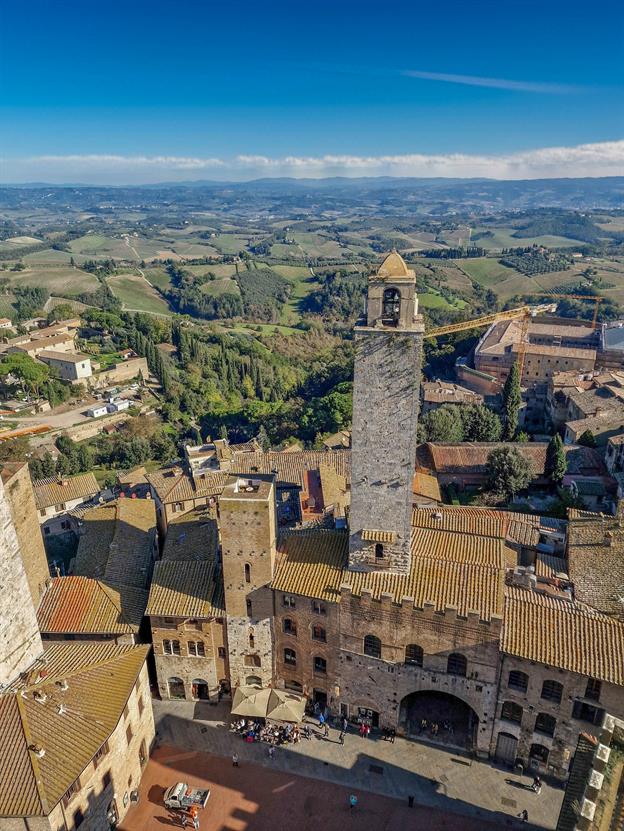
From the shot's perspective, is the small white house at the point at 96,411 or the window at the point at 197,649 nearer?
the window at the point at 197,649

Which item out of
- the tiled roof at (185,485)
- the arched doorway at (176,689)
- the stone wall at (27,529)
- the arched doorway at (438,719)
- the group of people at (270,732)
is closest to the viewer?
the arched doorway at (438,719)

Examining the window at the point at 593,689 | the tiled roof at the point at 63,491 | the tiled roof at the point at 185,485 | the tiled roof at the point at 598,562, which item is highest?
the tiled roof at the point at 598,562

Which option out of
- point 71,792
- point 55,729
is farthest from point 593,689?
point 55,729

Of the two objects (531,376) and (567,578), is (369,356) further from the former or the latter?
(531,376)

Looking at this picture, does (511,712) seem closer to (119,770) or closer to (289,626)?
(289,626)

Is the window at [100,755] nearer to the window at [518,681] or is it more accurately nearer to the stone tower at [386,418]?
the stone tower at [386,418]

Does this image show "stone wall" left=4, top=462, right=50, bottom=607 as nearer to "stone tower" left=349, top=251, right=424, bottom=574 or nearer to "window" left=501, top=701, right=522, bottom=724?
"stone tower" left=349, top=251, right=424, bottom=574

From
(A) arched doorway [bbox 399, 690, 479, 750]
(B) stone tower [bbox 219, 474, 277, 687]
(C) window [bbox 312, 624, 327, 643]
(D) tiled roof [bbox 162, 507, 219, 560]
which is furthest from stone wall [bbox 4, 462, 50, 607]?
(A) arched doorway [bbox 399, 690, 479, 750]

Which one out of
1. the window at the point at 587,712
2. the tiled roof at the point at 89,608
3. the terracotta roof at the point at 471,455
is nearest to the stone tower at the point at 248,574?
the tiled roof at the point at 89,608
